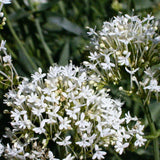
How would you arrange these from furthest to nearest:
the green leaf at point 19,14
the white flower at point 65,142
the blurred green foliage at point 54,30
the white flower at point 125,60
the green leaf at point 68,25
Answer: the green leaf at point 19,14 → the green leaf at point 68,25 → the blurred green foliage at point 54,30 → the white flower at point 125,60 → the white flower at point 65,142

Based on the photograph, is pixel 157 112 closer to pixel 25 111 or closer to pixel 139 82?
pixel 139 82

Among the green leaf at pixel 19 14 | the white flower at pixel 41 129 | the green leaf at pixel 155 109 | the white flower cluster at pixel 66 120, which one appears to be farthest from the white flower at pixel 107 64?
the green leaf at pixel 19 14

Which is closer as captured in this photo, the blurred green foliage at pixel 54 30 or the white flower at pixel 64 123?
the white flower at pixel 64 123

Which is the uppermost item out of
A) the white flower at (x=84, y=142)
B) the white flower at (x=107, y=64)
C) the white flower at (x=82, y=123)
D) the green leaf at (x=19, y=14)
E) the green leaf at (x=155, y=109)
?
the green leaf at (x=19, y=14)

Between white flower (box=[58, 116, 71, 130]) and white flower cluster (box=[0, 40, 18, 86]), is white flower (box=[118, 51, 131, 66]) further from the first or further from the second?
white flower cluster (box=[0, 40, 18, 86])

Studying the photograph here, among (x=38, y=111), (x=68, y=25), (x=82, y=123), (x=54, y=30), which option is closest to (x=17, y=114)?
(x=38, y=111)

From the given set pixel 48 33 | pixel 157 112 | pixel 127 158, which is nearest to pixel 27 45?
pixel 48 33

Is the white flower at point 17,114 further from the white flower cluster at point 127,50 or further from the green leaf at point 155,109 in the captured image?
the green leaf at point 155,109

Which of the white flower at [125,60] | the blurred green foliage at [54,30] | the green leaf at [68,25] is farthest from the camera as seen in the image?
the green leaf at [68,25]
